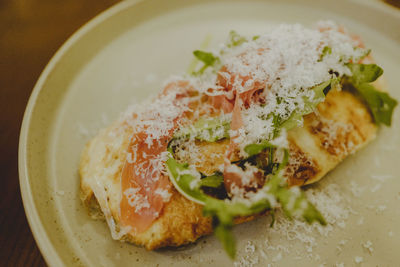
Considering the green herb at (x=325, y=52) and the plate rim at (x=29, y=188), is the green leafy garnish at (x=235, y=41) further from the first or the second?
the plate rim at (x=29, y=188)

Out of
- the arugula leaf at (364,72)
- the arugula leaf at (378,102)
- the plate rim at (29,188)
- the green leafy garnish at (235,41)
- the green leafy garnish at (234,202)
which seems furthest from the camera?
the green leafy garnish at (235,41)

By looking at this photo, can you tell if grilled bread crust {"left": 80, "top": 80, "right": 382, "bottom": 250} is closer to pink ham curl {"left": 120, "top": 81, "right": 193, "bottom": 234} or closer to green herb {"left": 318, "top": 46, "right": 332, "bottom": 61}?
pink ham curl {"left": 120, "top": 81, "right": 193, "bottom": 234}

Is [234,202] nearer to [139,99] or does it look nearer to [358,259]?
[358,259]

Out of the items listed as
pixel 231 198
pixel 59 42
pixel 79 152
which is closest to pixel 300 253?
pixel 231 198

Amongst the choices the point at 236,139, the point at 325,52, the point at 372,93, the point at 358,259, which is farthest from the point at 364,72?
the point at 358,259

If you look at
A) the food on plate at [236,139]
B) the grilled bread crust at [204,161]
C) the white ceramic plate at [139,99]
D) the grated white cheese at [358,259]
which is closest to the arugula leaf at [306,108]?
the food on plate at [236,139]

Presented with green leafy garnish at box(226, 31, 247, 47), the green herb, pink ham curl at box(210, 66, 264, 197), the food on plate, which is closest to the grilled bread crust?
the food on plate

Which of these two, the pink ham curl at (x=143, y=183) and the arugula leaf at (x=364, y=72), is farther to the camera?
the arugula leaf at (x=364, y=72)
